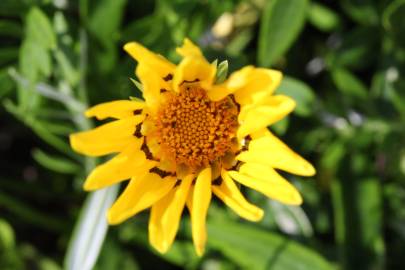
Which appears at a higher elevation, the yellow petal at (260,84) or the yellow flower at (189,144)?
the yellow petal at (260,84)

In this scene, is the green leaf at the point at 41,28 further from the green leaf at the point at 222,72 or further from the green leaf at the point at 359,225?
the green leaf at the point at 359,225

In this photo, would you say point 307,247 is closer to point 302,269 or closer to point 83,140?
point 302,269

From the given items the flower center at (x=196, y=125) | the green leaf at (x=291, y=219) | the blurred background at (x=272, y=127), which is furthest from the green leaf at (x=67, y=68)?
the green leaf at (x=291, y=219)

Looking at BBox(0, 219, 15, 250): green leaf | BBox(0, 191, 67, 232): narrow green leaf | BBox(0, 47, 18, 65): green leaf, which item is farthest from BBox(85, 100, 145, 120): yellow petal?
BBox(0, 219, 15, 250): green leaf

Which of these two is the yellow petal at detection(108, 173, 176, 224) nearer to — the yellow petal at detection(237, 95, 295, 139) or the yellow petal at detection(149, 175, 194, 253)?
the yellow petal at detection(149, 175, 194, 253)

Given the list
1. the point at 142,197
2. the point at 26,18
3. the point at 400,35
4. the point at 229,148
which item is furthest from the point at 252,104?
the point at 400,35
